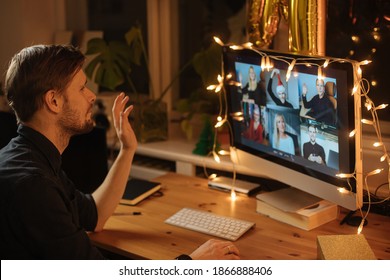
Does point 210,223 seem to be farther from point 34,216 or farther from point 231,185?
point 34,216

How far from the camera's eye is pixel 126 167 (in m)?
2.04

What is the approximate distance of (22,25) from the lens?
2.84m

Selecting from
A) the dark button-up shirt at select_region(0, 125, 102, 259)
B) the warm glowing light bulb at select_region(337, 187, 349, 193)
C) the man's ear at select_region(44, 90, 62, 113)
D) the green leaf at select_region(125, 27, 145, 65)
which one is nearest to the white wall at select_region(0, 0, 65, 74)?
the green leaf at select_region(125, 27, 145, 65)

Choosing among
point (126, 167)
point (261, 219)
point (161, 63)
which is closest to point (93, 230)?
point (126, 167)

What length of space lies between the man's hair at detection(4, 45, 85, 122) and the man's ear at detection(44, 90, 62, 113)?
0.01 meters

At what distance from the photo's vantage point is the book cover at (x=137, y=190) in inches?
85.4

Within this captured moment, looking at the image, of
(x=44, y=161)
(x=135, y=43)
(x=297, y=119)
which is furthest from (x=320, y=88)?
(x=135, y=43)

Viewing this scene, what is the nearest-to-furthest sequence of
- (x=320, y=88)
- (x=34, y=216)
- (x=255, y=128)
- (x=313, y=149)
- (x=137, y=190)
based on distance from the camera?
(x=34, y=216), (x=320, y=88), (x=313, y=149), (x=255, y=128), (x=137, y=190)

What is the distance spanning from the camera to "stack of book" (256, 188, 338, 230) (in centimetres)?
192

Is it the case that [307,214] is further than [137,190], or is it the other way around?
[137,190]

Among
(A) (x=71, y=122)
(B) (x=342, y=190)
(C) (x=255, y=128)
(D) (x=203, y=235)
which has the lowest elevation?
(D) (x=203, y=235)

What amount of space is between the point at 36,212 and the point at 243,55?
902 millimetres

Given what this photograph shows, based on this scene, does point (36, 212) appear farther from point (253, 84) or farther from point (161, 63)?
point (161, 63)

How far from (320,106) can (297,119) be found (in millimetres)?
120
